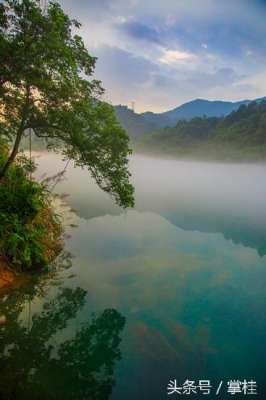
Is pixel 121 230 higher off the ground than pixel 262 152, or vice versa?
pixel 262 152

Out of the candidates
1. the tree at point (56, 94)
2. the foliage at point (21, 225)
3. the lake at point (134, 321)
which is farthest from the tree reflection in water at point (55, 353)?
the tree at point (56, 94)

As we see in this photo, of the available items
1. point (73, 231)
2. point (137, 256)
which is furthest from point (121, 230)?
point (137, 256)

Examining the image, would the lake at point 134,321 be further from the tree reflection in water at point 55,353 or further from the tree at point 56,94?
the tree at point 56,94

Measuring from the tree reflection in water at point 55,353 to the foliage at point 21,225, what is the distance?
2.11 m

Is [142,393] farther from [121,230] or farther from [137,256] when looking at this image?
[121,230]

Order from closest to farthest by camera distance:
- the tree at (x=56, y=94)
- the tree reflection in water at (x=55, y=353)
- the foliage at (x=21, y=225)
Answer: the tree reflection in water at (x=55, y=353) → the tree at (x=56, y=94) → the foliage at (x=21, y=225)

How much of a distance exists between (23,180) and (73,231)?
365 inches

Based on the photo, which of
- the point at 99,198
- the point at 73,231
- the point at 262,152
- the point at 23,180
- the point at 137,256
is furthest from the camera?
the point at 262,152

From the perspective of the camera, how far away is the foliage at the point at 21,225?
15799 mm

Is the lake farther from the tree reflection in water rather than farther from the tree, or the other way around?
the tree

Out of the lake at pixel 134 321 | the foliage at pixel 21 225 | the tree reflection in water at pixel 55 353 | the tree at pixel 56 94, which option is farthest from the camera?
the foliage at pixel 21 225

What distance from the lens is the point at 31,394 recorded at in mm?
8938

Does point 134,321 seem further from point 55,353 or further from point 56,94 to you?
point 56,94

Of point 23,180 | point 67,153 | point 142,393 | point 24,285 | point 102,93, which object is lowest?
point 142,393
